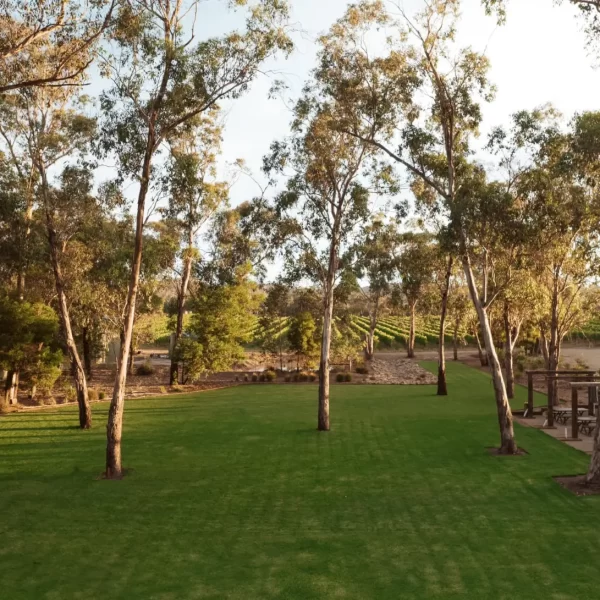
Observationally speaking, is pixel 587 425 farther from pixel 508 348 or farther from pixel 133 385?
pixel 133 385

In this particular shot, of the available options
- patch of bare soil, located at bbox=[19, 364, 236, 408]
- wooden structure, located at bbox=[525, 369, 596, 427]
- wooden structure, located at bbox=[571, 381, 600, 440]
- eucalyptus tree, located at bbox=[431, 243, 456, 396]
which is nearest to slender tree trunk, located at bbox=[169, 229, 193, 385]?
patch of bare soil, located at bbox=[19, 364, 236, 408]

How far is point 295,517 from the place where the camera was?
38.4 ft

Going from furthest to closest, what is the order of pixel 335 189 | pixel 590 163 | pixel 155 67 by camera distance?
pixel 335 189, pixel 590 163, pixel 155 67

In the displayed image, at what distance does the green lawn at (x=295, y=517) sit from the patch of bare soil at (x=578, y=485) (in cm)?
34

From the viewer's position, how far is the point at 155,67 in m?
Answer: 15.4

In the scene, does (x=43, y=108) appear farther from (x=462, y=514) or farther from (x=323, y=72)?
(x=462, y=514)

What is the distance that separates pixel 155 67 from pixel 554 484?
1477cm

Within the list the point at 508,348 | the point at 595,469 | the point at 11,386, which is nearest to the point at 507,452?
the point at 595,469

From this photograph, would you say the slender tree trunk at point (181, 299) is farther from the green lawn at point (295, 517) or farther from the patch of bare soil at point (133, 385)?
the green lawn at point (295, 517)

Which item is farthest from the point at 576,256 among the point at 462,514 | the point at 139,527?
the point at 139,527

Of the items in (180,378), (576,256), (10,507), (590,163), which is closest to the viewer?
(10,507)

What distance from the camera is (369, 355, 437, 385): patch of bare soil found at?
38938 mm

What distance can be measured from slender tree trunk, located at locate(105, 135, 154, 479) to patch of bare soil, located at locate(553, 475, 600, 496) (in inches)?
436

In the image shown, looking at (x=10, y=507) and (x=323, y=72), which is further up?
(x=323, y=72)
